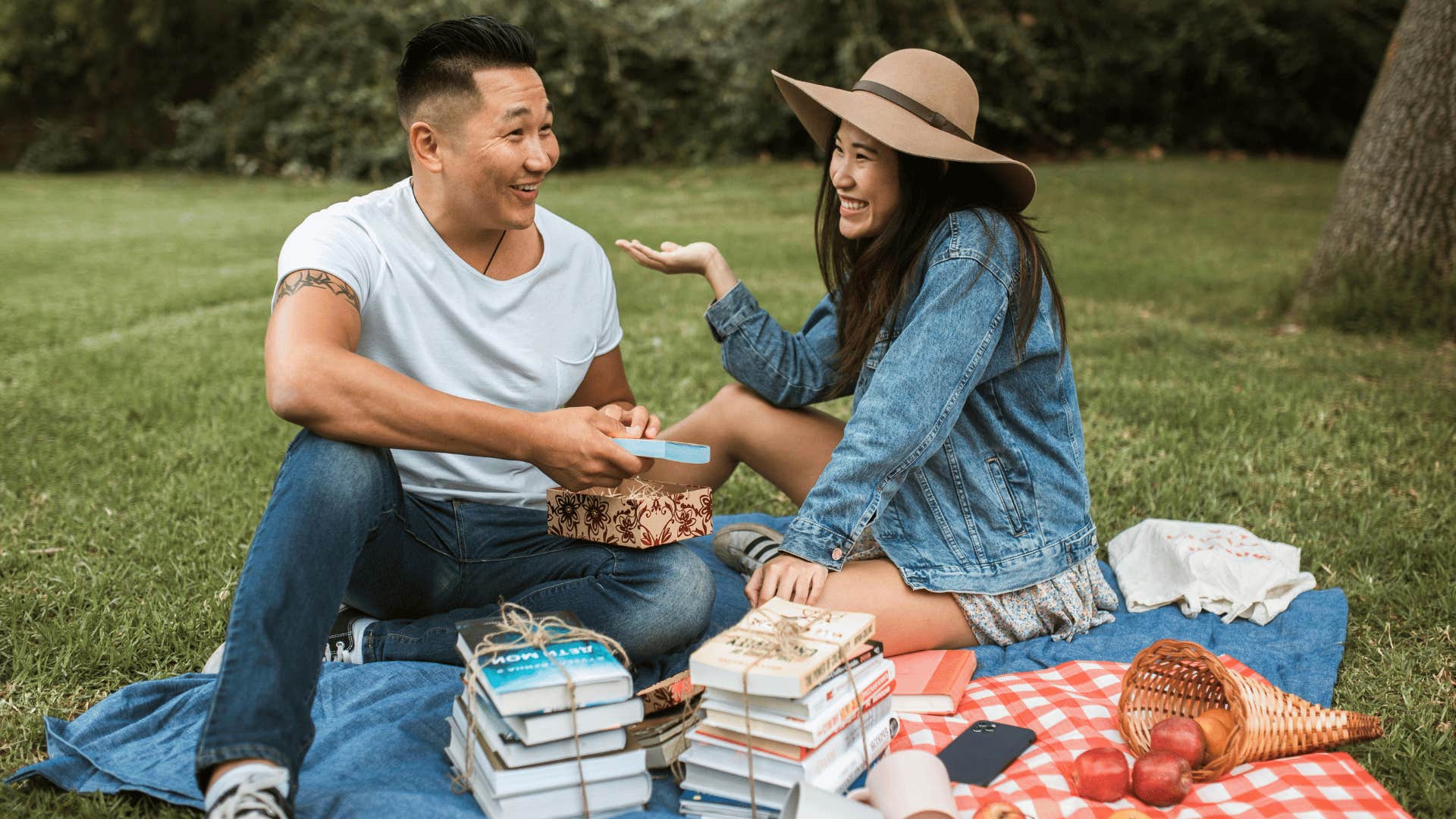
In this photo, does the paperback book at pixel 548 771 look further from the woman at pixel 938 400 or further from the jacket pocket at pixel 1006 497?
the jacket pocket at pixel 1006 497

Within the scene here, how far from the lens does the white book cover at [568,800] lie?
83.0 inches

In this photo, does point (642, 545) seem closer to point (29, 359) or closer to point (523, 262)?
point (523, 262)

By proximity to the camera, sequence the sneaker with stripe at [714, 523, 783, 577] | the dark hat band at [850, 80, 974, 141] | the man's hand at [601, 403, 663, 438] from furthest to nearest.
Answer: the sneaker with stripe at [714, 523, 783, 577], the dark hat band at [850, 80, 974, 141], the man's hand at [601, 403, 663, 438]

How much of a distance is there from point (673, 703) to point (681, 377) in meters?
3.54

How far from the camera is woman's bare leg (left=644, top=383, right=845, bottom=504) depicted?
3.40 metres

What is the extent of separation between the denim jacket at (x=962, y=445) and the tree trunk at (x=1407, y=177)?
468cm

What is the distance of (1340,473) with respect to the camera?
4430 mm

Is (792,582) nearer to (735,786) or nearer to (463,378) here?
(735,786)

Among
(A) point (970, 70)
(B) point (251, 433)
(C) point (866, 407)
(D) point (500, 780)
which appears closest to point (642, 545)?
(C) point (866, 407)

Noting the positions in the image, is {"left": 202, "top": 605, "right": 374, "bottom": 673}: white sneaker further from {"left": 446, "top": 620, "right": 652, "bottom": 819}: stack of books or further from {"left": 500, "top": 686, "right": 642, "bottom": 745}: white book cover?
{"left": 500, "top": 686, "right": 642, "bottom": 745}: white book cover

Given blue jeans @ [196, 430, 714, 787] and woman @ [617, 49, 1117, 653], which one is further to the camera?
woman @ [617, 49, 1117, 653]

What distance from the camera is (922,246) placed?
2920mm

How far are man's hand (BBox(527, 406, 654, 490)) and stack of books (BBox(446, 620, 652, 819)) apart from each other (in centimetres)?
46

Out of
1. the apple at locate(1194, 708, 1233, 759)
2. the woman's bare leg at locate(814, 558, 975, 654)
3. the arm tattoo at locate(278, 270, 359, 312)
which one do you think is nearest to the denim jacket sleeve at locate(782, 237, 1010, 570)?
the woman's bare leg at locate(814, 558, 975, 654)
